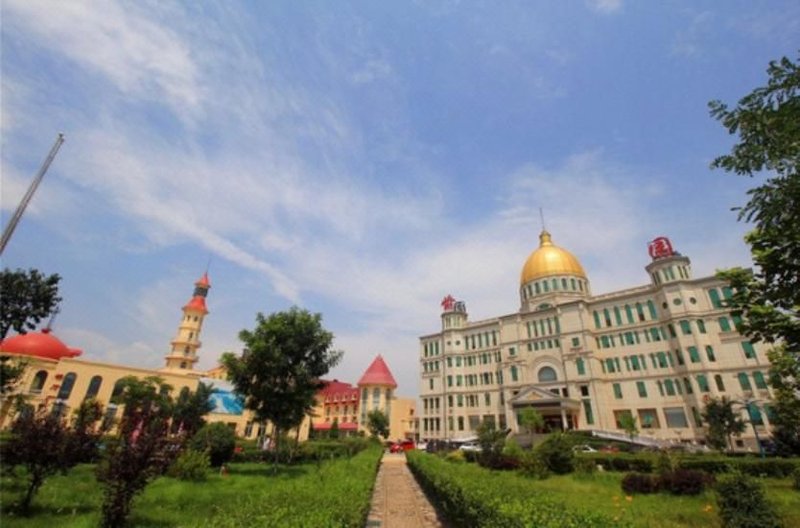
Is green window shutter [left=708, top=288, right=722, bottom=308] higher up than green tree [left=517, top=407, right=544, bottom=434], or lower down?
higher up

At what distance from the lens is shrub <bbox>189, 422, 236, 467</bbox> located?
18156 millimetres

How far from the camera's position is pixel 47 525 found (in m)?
7.53

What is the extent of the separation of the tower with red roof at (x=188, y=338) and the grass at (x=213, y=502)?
157 feet

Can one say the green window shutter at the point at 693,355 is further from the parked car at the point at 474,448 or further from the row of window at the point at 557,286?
the parked car at the point at 474,448

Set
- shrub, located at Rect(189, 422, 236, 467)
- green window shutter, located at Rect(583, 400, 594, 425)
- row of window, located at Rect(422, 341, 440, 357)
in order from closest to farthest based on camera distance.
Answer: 1. shrub, located at Rect(189, 422, 236, 467)
2. green window shutter, located at Rect(583, 400, 594, 425)
3. row of window, located at Rect(422, 341, 440, 357)

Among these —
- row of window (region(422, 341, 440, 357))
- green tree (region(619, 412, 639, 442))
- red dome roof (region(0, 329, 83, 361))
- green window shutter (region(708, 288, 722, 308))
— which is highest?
green window shutter (region(708, 288, 722, 308))

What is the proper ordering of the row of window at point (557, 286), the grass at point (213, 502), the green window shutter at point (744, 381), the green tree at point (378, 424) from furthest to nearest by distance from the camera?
the green tree at point (378, 424)
the row of window at point (557, 286)
the green window shutter at point (744, 381)
the grass at point (213, 502)

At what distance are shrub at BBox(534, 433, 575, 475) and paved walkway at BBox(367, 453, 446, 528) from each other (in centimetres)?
680

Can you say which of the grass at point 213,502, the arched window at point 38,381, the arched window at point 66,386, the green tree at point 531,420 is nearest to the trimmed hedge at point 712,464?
the grass at point 213,502

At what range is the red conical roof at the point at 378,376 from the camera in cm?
6512

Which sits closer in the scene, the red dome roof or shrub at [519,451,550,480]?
shrub at [519,451,550,480]

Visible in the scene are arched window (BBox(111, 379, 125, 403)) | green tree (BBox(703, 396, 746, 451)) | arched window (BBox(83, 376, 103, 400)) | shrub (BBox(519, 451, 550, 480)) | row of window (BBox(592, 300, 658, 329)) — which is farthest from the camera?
row of window (BBox(592, 300, 658, 329))

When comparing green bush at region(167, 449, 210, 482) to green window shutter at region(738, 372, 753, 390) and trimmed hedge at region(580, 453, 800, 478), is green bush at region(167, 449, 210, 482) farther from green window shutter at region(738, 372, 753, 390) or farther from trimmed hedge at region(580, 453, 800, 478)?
green window shutter at region(738, 372, 753, 390)

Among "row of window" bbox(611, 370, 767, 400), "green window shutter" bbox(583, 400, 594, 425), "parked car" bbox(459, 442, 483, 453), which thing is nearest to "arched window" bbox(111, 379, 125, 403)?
"parked car" bbox(459, 442, 483, 453)
